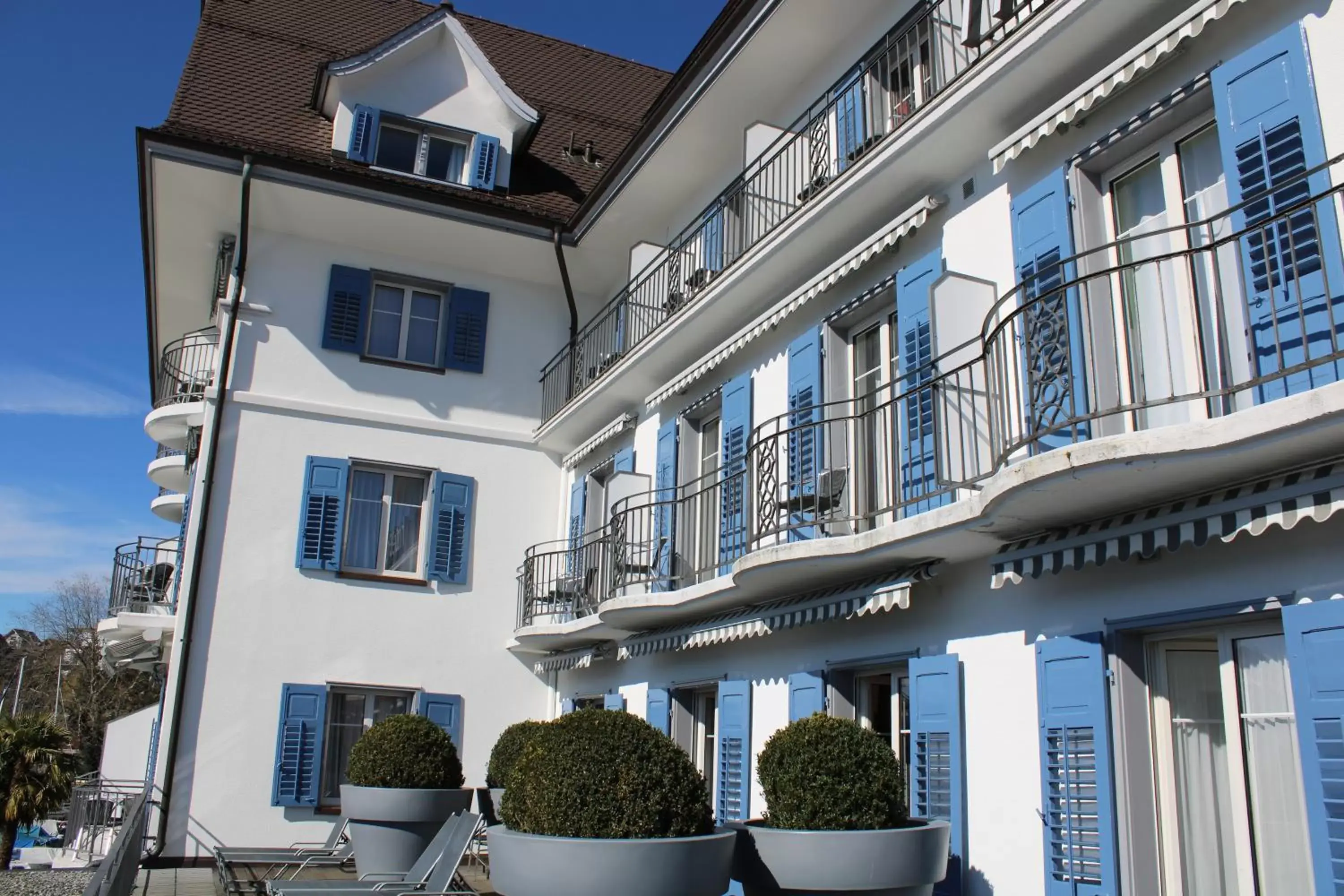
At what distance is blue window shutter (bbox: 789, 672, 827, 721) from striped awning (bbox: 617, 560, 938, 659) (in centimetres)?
44

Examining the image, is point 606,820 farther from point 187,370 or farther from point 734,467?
point 187,370

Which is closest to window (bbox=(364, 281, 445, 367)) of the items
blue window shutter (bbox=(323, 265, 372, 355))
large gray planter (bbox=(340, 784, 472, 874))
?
blue window shutter (bbox=(323, 265, 372, 355))

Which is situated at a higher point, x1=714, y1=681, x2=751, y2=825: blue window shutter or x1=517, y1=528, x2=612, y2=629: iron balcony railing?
x1=517, y1=528, x2=612, y2=629: iron balcony railing

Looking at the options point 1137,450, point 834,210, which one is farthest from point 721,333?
point 1137,450

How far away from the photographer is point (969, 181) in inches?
340

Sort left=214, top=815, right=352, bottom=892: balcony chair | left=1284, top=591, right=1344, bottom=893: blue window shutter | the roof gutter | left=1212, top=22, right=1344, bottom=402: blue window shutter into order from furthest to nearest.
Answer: the roof gutter → left=214, top=815, right=352, bottom=892: balcony chair → left=1212, top=22, right=1344, bottom=402: blue window shutter → left=1284, top=591, right=1344, bottom=893: blue window shutter

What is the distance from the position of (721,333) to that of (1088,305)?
21.4ft

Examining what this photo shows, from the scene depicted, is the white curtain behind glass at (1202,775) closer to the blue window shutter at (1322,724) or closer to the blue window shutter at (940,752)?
the blue window shutter at (1322,724)

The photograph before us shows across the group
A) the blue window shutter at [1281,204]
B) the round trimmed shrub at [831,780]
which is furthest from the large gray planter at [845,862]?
the blue window shutter at [1281,204]

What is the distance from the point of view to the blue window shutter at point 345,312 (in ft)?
52.3

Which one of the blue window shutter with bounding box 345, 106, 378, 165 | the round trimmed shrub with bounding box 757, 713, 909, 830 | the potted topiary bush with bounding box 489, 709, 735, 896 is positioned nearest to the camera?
the potted topiary bush with bounding box 489, 709, 735, 896

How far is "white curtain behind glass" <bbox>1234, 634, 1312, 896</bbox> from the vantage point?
5.43 meters

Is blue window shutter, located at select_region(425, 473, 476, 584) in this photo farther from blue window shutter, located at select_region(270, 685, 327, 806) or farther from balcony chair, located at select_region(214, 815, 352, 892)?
balcony chair, located at select_region(214, 815, 352, 892)

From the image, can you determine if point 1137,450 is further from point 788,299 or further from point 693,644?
point 693,644
